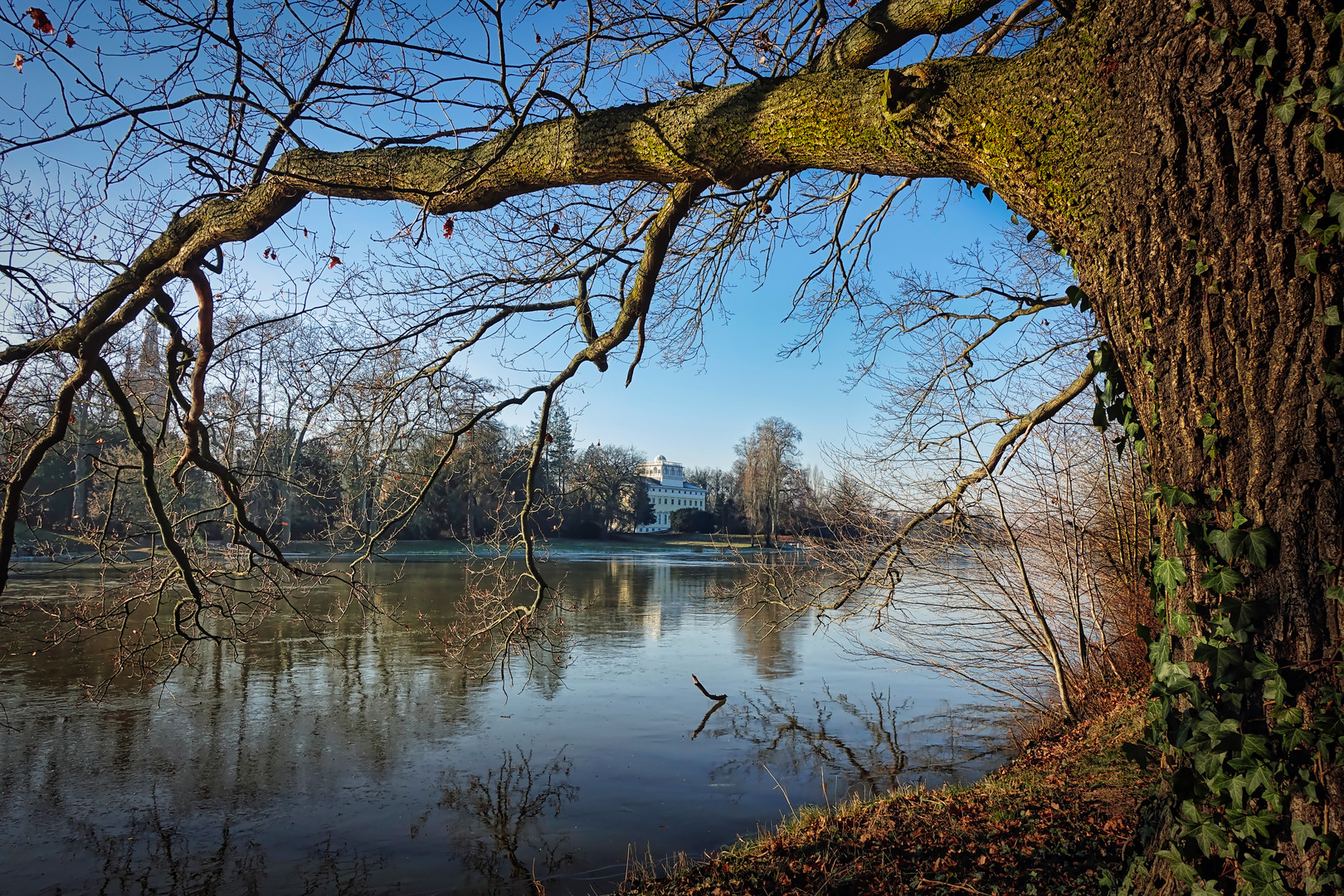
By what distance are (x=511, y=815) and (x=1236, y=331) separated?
7.19m

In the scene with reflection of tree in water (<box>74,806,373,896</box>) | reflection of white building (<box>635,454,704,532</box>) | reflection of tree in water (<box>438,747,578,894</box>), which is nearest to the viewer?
reflection of tree in water (<box>74,806,373,896</box>)

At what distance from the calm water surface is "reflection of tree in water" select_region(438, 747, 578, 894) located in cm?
3

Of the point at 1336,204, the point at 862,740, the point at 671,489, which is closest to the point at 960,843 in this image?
the point at 1336,204

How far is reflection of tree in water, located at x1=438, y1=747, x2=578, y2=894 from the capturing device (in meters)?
6.36

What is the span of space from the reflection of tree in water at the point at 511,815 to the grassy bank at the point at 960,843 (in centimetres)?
136

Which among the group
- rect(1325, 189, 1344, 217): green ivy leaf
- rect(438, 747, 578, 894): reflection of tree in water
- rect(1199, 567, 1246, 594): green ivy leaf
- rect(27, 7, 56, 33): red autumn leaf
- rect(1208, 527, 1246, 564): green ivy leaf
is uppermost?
rect(27, 7, 56, 33): red autumn leaf

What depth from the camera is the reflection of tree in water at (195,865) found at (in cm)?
593

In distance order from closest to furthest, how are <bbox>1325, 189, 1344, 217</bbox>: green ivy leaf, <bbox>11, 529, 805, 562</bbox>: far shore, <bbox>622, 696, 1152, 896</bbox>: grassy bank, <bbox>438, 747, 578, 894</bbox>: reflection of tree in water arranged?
<bbox>1325, 189, 1344, 217</bbox>: green ivy leaf → <bbox>622, 696, 1152, 896</bbox>: grassy bank → <bbox>438, 747, 578, 894</bbox>: reflection of tree in water → <bbox>11, 529, 805, 562</bbox>: far shore

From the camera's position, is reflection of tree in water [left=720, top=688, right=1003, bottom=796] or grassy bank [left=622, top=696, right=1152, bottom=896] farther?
reflection of tree in water [left=720, top=688, right=1003, bottom=796]

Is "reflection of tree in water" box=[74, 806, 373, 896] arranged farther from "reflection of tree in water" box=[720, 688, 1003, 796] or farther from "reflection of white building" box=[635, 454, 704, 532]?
"reflection of white building" box=[635, 454, 704, 532]

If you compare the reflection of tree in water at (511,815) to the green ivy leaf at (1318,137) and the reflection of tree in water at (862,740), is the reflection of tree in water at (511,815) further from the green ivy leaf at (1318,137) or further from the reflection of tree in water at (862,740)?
the green ivy leaf at (1318,137)

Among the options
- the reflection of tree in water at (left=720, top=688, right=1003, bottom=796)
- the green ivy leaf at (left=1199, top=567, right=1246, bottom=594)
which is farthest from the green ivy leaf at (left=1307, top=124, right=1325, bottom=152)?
the reflection of tree in water at (left=720, top=688, right=1003, bottom=796)

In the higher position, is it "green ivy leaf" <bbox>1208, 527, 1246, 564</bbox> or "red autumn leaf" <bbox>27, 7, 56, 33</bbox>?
"red autumn leaf" <bbox>27, 7, 56, 33</bbox>

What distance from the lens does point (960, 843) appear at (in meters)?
4.69
